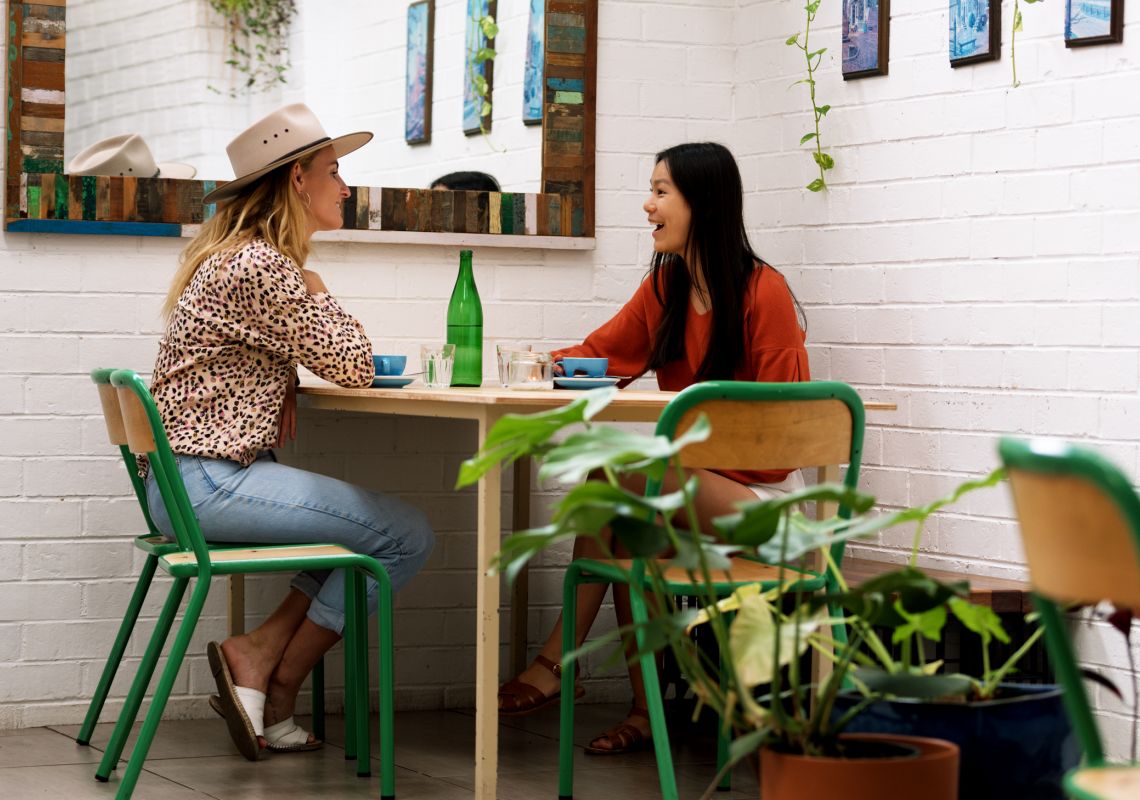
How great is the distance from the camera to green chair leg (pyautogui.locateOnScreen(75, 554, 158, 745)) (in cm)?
328

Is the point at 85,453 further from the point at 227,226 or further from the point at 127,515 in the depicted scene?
the point at 227,226

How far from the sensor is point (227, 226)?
3232mm

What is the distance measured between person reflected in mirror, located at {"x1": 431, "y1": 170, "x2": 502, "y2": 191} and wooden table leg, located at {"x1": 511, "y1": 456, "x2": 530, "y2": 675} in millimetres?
721

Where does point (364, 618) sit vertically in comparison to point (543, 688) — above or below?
above

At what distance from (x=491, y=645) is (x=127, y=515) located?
1.23 metres

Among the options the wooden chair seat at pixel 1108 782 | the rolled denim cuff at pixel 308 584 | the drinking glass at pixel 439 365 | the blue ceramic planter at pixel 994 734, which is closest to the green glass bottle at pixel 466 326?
the drinking glass at pixel 439 365

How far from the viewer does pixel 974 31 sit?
3.37 meters

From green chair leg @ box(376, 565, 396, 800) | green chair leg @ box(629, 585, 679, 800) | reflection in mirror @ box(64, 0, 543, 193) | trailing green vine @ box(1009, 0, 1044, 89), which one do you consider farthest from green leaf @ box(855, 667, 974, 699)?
reflection in mirror @ box(64, 0, 543, 193)

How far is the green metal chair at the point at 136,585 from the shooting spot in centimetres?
307

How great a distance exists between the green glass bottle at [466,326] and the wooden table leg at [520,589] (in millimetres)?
570

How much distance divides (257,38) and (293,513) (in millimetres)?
1575

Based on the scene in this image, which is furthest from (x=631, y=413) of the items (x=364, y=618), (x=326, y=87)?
(x=326, y=87)

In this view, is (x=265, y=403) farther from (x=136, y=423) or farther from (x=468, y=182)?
(x=468, y=182)

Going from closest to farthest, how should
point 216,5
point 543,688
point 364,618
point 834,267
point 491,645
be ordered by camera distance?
point 491,645, point 364,618, point 543,688, point 834,267, point 216,5
